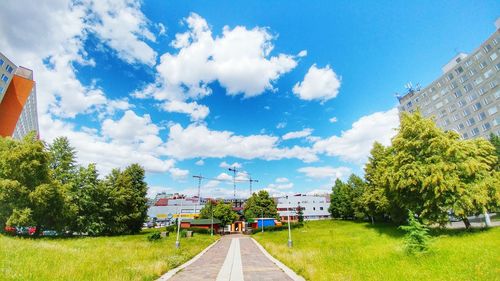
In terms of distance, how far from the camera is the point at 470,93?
196 feet

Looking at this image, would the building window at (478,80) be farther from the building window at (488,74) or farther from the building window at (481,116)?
the building window at (481,116)

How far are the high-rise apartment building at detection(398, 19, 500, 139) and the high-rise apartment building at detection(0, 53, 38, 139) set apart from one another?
90.3 m

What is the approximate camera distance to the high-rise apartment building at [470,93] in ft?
177

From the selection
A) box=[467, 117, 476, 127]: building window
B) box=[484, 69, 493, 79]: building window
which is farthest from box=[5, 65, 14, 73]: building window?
box=[467, 117, 476, 127]: building window

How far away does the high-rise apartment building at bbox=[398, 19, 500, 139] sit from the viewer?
54031mm

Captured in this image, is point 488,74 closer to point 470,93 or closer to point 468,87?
point 468,87

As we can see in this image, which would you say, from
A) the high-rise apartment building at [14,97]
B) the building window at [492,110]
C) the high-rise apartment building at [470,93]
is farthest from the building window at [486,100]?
the high-rise apartment building at [14,97]

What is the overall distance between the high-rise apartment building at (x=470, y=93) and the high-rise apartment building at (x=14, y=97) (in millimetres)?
90264

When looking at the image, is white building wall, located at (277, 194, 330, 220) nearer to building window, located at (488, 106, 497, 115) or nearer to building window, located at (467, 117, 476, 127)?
building window, located at (467, 117, 476, 127)

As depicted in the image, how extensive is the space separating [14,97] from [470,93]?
359ft

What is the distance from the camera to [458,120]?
62688 mm

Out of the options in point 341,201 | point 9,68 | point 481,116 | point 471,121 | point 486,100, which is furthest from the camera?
point 341,201

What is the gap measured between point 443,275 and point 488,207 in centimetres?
1822

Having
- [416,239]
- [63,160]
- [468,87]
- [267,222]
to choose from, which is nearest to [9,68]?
[63,160]
